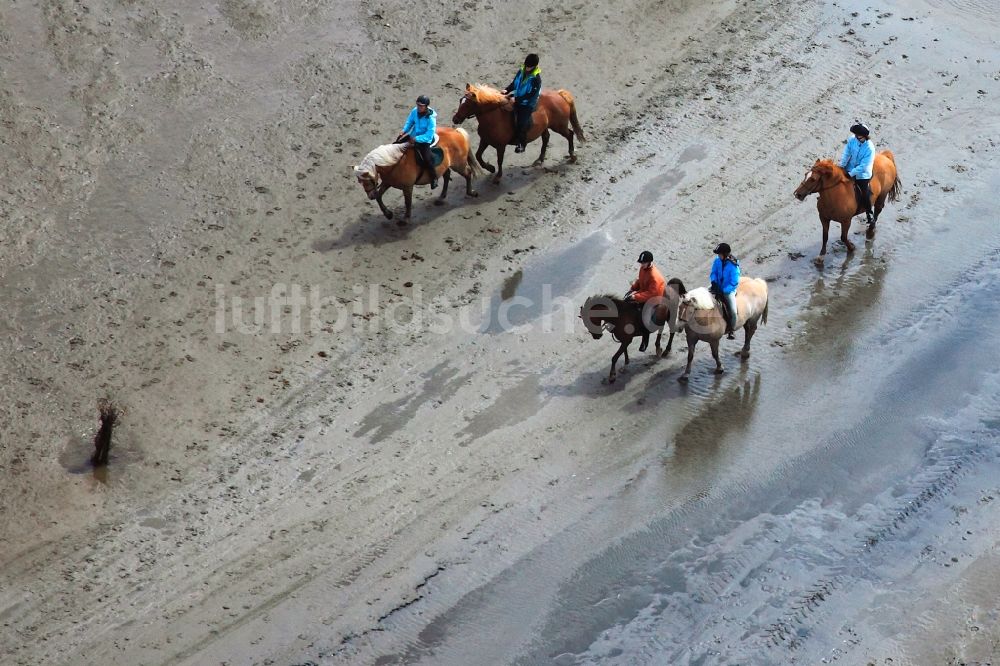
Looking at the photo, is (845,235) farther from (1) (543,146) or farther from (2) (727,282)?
(1) (543,146)

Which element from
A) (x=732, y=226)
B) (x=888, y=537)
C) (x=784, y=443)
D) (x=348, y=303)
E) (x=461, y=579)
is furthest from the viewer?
(x=732, y=226)

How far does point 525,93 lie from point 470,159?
122 cm

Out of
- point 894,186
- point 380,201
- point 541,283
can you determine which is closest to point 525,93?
point 380,201

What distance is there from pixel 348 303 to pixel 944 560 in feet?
25.3

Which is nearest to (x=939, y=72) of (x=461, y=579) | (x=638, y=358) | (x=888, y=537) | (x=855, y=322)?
(x=855, y=322)

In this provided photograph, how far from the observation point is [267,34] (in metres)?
20.7

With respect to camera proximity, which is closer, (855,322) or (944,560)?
(944,560)

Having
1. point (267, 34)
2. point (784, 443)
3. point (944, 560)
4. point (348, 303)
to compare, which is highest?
point (267, 34)

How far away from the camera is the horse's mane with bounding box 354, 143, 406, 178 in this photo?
678 inches

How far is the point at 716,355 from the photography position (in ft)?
51.0

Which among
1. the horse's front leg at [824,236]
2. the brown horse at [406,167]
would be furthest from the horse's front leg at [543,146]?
the horse's front leg at [824,236]

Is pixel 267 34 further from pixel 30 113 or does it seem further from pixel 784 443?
pixel 784 443

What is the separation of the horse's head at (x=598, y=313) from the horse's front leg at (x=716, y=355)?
4.16 ft

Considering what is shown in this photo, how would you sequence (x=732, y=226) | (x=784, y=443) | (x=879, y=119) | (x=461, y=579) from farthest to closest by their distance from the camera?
(x=879, y=119), (x=732, y=226), (x=784, y=443), (x=461, y=579)
